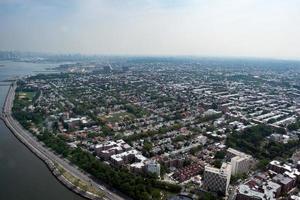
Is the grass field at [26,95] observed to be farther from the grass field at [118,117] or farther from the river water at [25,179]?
the river water at [25,179]

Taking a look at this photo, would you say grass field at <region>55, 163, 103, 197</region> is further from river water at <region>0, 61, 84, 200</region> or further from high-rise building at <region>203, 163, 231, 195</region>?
high-rise building at <region>203, 163, 231, 195</region>

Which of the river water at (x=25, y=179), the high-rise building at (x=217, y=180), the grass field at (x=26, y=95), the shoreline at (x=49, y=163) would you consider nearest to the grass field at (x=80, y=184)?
the shoreline at (x=49, y=163)

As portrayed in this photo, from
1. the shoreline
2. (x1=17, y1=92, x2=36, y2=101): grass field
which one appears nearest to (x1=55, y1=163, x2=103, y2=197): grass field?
the shoreline

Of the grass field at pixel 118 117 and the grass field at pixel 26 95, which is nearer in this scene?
the grass field at pixel 118 117

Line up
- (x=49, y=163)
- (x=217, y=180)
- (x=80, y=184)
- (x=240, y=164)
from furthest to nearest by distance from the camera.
→ (x=49, y=163)
(x=240, y=164)
(x=80, y=184)
(x=217, y=180)

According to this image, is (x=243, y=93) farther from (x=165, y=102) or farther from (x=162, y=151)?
(x=162, y=151)

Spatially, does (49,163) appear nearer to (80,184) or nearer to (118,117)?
(80,184)

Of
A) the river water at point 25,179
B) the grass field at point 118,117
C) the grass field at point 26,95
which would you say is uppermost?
the grass field at point 26,95

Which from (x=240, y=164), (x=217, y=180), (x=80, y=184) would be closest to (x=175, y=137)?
(x=240, y=164)

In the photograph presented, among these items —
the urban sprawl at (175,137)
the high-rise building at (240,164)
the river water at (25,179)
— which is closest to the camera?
the river water at (25,179)
